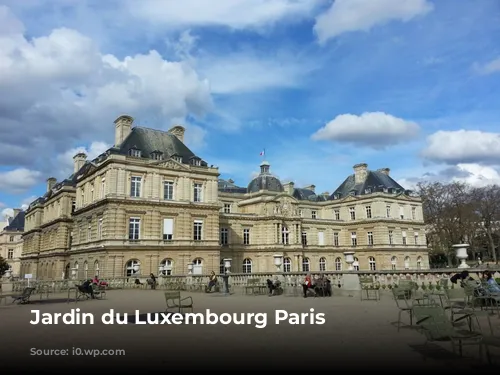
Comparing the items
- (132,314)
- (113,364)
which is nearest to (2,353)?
(113,364)

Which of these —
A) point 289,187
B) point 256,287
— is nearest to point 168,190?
point 256,287

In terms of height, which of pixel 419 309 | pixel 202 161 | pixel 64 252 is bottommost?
pixel 419 309

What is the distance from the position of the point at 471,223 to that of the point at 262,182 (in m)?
26.6

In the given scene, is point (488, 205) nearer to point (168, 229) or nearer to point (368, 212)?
point (368, 212)

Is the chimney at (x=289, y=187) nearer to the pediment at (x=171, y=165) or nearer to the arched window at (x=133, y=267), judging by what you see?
the pediment at (x=171, y=165)

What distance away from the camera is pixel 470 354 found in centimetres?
672

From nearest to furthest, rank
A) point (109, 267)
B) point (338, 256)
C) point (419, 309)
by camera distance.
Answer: point (419, 309), point (109, 267), point (338, 256)

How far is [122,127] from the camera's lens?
38.9m

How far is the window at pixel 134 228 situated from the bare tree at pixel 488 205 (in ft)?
143

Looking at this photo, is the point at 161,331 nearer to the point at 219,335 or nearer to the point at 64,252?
the point at 219,335

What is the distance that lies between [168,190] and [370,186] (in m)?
31.4

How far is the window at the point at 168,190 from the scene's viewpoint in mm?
37263

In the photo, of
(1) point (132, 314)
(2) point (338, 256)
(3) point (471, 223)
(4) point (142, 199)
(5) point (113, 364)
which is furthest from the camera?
(2) point (338, 256)

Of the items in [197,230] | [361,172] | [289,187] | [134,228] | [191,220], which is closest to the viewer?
[134,228]
